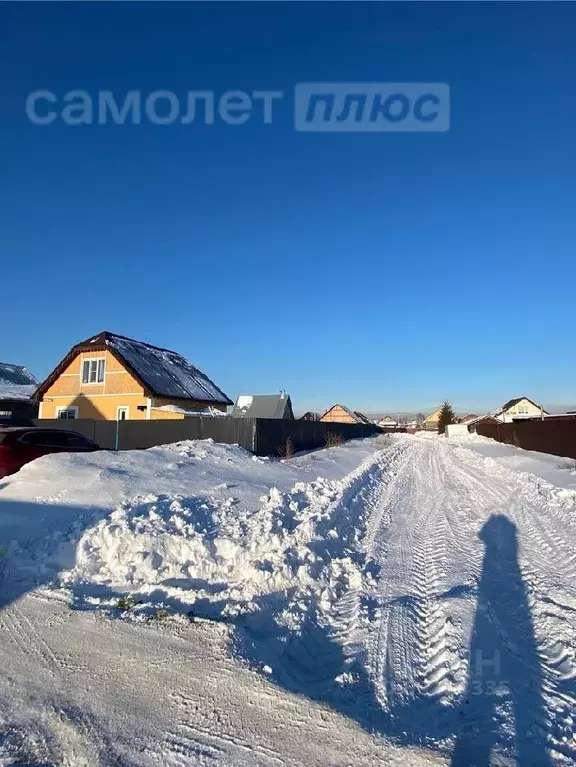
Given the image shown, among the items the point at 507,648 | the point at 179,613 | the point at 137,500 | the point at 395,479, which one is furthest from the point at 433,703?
the point at 395,479

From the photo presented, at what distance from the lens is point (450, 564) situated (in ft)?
21.3

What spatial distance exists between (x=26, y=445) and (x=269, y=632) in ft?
28.4

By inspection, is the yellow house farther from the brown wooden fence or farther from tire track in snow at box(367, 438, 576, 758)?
tire track in snow at box(367, 438, 576, 758)

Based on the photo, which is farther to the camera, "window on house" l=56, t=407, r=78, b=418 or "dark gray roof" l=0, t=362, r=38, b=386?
"dark gray roof" l=0, t=362, r=38, b=386

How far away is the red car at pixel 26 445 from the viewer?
10.7 metres

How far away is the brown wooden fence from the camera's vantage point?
2223cm

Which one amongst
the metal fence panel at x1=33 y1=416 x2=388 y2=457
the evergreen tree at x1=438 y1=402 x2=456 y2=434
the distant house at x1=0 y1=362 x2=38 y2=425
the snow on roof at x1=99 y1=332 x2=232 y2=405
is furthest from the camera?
the evergreen tree at x1=438 y1=402 x2=456 y2=434

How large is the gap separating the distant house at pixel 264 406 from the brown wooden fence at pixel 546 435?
15.7 meters

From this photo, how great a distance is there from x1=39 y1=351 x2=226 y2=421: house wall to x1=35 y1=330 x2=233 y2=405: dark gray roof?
424mm

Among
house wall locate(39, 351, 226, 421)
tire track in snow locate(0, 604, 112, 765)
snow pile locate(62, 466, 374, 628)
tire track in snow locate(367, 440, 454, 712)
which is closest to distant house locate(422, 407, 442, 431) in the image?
house wall locate(39, 351, 226, 421)

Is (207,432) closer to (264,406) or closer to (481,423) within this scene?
(264,406)

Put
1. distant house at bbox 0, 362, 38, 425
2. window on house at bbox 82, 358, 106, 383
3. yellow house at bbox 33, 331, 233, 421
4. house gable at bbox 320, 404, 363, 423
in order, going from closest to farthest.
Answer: yellow house at bbox 33, 331, 233, 421 → window on house at bbox 82, 358, 106, 383 → distant house at bbox 0, 362, 38, 425 → house gable at bbox 320, 404, 363, 423

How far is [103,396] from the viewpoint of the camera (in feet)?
103

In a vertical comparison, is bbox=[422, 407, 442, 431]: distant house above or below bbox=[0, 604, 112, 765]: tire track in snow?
above
